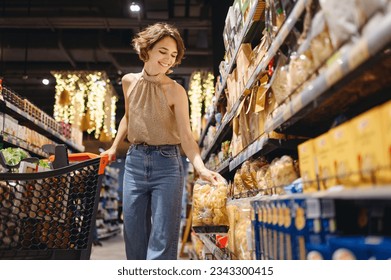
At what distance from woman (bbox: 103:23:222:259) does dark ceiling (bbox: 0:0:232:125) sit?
9.47 feet

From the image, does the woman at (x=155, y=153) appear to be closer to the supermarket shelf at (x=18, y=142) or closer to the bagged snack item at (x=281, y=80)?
the bagged snack item at (x=281, y=80)

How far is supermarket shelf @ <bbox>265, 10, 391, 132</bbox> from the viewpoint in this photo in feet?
2.42

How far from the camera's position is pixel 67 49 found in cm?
796

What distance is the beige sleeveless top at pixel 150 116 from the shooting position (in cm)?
206

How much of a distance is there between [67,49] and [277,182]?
23.7 feet

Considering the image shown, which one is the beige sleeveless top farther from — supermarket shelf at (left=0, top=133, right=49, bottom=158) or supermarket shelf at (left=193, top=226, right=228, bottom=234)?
supermarket shelf at (left=0, top=133, right=49, bottom=158)

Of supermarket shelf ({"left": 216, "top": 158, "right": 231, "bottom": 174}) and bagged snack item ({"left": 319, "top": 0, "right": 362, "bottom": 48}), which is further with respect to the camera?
supermarket shelf ({"left": 216, "top": 158, "right": 231, "bottom": 174})

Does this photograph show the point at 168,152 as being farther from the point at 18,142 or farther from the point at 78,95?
the point at 78,95

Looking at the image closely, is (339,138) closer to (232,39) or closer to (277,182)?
(277,182)

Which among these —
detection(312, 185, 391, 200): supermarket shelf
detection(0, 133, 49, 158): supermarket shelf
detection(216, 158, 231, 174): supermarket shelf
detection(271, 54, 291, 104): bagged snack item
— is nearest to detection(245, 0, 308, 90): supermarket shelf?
detection(271, 54, 291, 104): bagged snack item

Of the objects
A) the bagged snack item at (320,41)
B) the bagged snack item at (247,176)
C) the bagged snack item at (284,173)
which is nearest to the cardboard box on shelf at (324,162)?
the bagged snack item at (320,41)

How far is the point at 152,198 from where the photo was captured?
2023mm

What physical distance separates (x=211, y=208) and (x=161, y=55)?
0.93 meters
